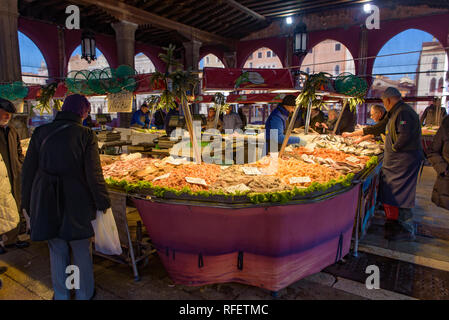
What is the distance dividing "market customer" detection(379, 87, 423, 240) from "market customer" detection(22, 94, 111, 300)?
3791 mm

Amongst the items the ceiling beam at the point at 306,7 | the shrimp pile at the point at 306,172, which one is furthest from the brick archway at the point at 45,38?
the shrimp pile at the point at 306,172

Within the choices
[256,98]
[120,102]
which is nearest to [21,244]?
[120,102]

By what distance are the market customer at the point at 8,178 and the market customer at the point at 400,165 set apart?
484cm

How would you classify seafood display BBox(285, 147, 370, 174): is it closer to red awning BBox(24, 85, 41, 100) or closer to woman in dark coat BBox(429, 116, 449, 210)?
woman in dark coat BBox(429, 116, 449, 210)

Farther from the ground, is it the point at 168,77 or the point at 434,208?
the point at 168,77

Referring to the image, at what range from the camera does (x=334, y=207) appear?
3.06 meters

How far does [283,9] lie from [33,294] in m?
14.9

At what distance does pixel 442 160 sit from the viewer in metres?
3.72

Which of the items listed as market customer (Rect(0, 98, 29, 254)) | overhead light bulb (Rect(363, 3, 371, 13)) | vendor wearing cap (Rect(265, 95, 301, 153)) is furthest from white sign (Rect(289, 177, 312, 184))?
overhead light bulb (Rect(363, 3, 371, 13))

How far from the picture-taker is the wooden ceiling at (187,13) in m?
11.3

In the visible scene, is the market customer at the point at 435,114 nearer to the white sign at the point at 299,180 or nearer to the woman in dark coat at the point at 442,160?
the woman in dark coat at the point at 442,160
